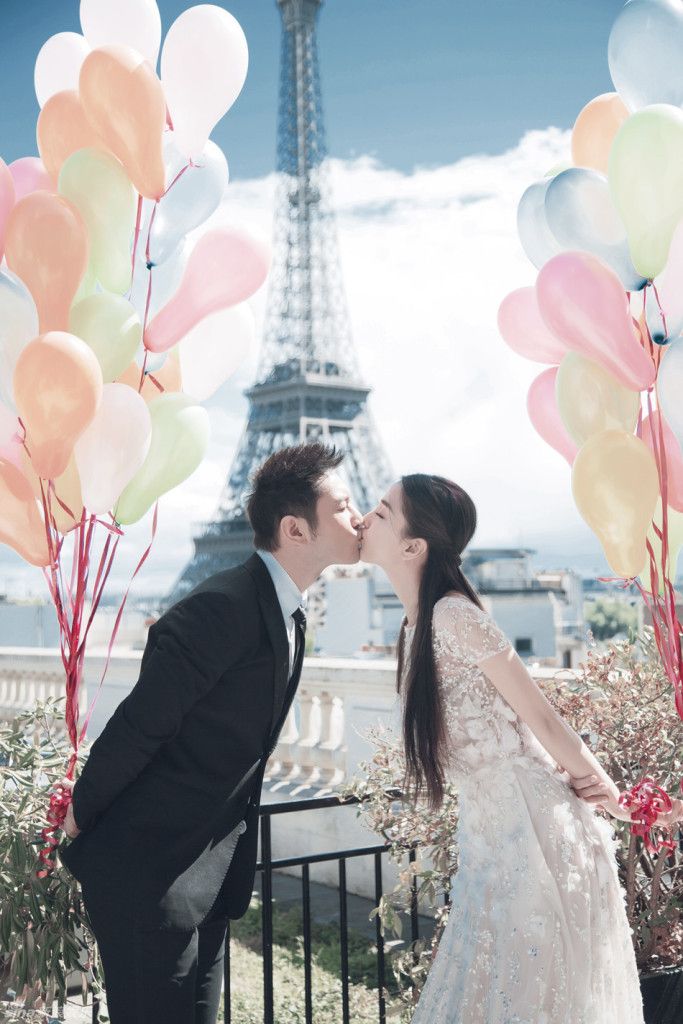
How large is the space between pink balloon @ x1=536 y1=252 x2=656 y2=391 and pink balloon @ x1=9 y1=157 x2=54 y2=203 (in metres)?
1.71

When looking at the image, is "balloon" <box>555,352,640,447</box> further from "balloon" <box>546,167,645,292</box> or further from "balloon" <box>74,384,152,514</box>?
"balloon" <box>74,384,152,514</box>

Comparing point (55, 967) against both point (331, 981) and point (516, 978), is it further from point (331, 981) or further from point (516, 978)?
point (331, 981)

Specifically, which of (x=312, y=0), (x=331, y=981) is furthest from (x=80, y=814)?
(x=312, y=0)

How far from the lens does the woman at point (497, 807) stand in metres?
2.46

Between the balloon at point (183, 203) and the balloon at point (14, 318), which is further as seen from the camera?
the balloon at point (183, 203)

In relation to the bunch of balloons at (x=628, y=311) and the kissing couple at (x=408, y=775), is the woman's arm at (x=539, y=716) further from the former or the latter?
the bunch of balloons at (x=628, y=311)

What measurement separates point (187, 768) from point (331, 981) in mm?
3010

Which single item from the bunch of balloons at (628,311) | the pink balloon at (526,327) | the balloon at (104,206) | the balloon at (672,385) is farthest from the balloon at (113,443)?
the balloon at (672,385)

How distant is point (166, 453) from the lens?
3.32 m

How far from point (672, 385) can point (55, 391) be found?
1.70 m

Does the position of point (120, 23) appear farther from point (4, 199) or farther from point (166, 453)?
point (166, 453)

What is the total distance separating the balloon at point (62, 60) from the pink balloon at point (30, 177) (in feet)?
1.10

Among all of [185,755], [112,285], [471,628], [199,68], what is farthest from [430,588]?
[199,68]

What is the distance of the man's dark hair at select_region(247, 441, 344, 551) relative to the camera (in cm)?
260
